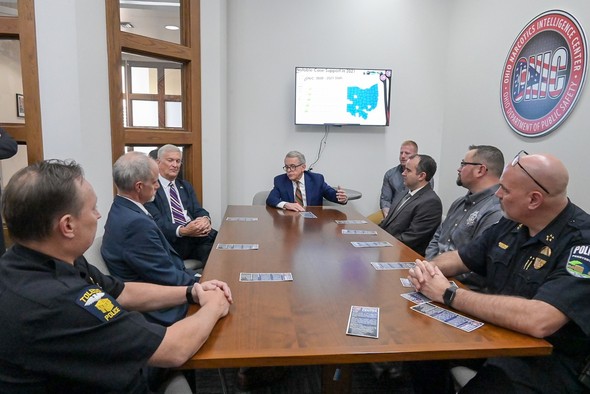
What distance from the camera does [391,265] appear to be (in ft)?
5.86

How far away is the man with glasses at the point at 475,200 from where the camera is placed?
2.04 meters

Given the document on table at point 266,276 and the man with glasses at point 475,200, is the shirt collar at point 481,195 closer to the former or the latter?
the man with glasses at point 475,200

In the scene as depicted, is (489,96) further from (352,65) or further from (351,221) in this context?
(351,221)

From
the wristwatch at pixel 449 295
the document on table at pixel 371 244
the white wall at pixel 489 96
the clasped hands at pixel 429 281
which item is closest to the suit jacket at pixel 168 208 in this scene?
the document on table at pixel 371 244

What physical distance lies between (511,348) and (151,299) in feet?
3.85

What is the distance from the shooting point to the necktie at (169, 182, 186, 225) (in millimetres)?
2913

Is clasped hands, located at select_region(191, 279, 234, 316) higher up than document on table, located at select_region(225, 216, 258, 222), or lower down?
higher up

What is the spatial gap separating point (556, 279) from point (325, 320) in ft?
2.43

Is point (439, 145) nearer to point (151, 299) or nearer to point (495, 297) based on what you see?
point (495, 297)

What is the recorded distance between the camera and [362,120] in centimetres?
424

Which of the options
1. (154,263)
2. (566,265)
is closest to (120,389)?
(154,263)

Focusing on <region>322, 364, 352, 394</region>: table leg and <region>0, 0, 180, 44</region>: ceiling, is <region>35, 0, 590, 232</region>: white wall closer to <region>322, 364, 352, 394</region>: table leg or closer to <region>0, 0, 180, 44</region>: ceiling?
<region>0, 0, 180, 44</region>: ceiling

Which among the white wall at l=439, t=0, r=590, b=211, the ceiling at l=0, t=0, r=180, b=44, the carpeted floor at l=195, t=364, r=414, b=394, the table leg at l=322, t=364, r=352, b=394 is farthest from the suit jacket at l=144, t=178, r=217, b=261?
the white wall at l=439, t=0, r=590, b=211

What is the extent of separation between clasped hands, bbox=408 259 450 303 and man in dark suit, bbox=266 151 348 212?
2003 mm
